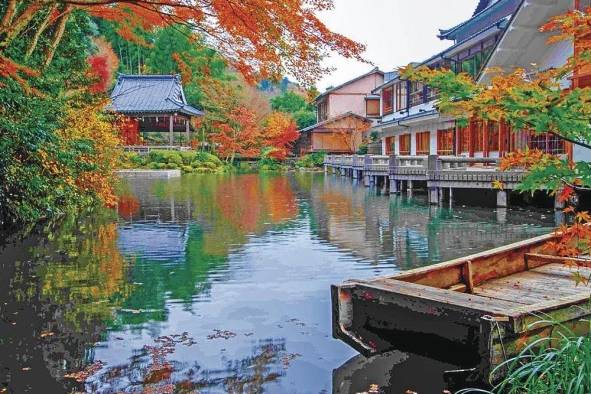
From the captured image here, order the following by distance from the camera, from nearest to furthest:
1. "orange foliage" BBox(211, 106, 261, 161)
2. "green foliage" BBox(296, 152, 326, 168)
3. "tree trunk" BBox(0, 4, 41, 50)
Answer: "tree trunk" BBox(0, 4, 41, 50) < "orange foliage" BBox(211, 106, 261, 161) < "green foliage" BBox(296, 152, 326, 168)

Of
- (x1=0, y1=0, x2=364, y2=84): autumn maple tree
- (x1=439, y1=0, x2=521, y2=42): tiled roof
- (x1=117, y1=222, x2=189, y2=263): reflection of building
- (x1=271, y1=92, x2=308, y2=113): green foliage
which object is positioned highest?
(x1=439, y1=0, x2=521, y2=42): tiled roof

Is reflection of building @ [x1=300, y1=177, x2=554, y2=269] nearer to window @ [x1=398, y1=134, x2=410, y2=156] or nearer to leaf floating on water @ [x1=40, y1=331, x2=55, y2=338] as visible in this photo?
leaf floating on water @ [x1=40, y1=331, x2=55, y2=338]

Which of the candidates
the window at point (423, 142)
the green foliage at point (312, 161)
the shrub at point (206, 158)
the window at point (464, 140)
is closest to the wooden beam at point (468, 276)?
the window at point (464, 140)

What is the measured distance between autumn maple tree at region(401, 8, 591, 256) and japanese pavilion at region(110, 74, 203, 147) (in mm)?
49415

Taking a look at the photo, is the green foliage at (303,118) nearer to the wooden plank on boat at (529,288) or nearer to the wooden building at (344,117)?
the wooden building at (344,117)

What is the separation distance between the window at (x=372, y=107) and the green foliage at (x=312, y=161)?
233 inches

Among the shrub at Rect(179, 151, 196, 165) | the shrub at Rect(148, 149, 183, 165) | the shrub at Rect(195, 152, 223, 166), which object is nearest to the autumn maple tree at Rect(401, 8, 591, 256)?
the shrub at Rect(148, 149, 183, 165)

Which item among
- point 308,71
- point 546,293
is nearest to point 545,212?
point 308,71

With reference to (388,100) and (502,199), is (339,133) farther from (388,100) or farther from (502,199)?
(502,199)

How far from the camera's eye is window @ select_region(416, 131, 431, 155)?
38.5 metres

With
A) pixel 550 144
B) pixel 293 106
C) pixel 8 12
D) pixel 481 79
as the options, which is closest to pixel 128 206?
pixel 8 12

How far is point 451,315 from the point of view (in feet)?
18.4

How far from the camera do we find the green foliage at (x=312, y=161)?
5912 cm

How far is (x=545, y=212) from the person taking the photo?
20297 millimetres
